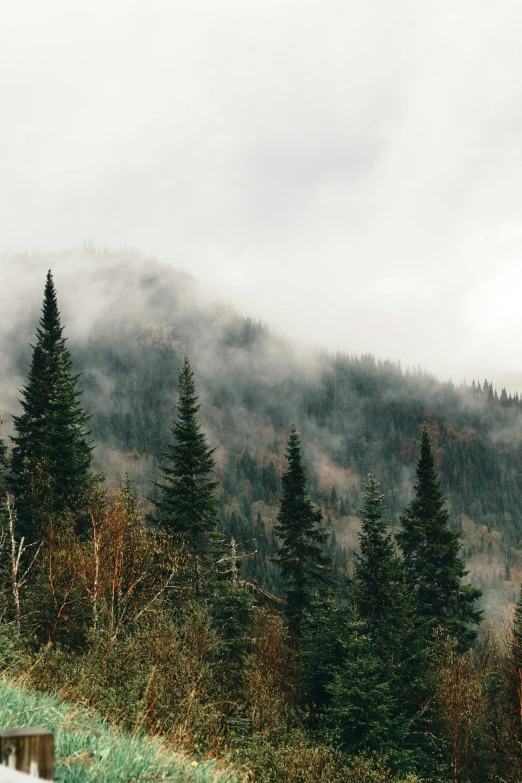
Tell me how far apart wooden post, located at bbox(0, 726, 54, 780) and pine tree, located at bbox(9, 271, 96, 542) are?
27.7 metres

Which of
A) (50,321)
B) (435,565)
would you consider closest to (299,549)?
(435,565)

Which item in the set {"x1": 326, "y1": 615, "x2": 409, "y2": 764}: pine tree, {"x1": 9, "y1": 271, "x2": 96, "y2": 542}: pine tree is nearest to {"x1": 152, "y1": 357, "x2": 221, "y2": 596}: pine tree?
{"x1": 9, "y1": 271, "x2": 96, "y2": 542}: pine tree

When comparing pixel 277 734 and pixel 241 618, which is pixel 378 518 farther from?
pixel 277 734

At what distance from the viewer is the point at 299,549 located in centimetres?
3781

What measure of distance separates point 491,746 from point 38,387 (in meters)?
35.8

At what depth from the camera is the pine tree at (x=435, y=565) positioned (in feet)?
116

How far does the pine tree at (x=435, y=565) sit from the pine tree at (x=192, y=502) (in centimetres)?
1401

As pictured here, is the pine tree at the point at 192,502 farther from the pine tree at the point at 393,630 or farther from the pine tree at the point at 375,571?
the pine tree at the point at 393,630

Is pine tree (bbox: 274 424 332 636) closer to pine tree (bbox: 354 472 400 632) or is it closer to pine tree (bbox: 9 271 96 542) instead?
pine tree (bbox: 354 472 400 632)

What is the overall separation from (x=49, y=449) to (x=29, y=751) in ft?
111

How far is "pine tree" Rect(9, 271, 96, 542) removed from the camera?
3053 cm

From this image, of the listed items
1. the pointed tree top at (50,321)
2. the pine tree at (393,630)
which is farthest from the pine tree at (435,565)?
the pointed tree top at (50,321)

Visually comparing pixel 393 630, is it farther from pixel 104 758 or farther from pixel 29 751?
pixel 29 751

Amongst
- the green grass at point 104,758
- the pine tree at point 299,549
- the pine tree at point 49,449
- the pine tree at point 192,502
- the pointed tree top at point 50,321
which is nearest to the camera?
the green grass at point 104,758
